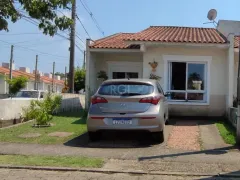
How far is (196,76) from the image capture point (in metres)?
15.1

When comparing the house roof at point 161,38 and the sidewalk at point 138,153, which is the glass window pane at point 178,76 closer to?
the house roof at point 161,38

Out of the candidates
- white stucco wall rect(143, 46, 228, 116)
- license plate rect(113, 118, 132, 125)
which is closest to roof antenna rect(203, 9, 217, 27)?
white stucco wall rect(143, 46, 228, 116)

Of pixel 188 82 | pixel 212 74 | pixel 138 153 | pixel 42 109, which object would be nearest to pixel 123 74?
pixel 188 82

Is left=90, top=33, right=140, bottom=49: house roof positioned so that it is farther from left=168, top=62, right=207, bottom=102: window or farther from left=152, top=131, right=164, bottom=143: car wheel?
left=152, top=131, right=164, bottom=143: car wheel

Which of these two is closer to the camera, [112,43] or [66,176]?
[66,176]

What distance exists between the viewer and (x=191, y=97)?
14961 millimetres

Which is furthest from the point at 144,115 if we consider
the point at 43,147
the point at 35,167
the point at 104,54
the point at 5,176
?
the point at 104,54

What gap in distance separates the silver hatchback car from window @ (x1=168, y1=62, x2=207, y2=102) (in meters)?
5.56

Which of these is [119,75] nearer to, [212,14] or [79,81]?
[212,14]

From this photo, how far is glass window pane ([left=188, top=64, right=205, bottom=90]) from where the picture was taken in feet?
49.2

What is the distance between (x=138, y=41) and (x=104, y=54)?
357cm

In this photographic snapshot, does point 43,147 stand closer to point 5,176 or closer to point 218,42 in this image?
point 5,176

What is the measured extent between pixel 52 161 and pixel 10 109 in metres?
6.81

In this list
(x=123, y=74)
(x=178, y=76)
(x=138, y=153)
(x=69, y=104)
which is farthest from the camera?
(x=69, y=104)
